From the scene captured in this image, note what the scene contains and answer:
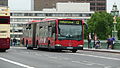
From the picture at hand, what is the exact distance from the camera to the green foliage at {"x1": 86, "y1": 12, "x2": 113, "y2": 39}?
137625mm

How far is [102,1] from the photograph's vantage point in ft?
548

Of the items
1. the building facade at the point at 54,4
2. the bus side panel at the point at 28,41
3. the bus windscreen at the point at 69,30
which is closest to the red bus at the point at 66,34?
the bus windscreen at the point at 69,30

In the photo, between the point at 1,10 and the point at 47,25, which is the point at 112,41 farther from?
the point at 1,10

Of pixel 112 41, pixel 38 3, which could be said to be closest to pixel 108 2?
pixel 38 3

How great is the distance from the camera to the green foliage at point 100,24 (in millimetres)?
137625

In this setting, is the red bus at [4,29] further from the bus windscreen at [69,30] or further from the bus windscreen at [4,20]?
the bus windscreen at [69,30]

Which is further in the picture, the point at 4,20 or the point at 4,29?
the point at 4,20

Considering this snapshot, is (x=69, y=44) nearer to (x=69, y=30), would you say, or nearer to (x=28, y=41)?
(x=69, y=30)

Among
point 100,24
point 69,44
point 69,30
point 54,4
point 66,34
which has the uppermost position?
point 54,4

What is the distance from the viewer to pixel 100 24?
138625 mm

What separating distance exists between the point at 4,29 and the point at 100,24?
10790 cm

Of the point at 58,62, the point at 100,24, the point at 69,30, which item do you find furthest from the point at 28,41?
the point at 100,24

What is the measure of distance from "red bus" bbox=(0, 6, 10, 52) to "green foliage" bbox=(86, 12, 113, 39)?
346 feet

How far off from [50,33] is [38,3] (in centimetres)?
13864
